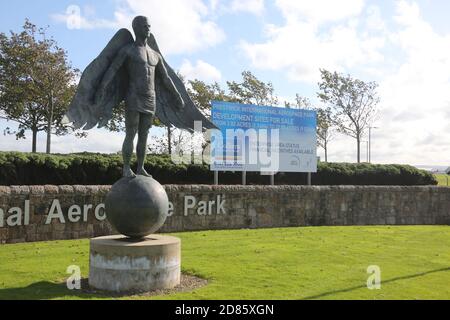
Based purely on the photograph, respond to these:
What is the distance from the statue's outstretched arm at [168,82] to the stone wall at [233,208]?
15.4ft

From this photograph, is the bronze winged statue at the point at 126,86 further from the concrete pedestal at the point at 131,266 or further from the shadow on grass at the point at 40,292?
the shadow on grass at the point at 40,292

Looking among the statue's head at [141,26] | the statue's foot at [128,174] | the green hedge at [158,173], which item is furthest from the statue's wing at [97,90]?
the green hedge at [158,173]

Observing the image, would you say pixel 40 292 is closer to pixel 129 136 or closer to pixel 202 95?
pixel 129 136

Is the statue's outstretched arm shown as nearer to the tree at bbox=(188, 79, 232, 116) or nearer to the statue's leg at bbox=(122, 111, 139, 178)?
the statue's leg at bbox=(122, 111, 139, 178)

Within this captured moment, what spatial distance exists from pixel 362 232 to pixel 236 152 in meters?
4.59

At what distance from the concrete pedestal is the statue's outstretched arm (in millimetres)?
2364

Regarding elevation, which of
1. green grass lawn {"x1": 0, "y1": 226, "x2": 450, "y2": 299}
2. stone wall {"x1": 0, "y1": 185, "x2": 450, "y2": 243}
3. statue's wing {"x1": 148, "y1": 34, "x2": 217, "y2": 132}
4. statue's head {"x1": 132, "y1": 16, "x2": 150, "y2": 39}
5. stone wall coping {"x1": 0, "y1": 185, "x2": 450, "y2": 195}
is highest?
statue's head {"x1": 132, "y1": 16, "x2": 150, "y2": 39}

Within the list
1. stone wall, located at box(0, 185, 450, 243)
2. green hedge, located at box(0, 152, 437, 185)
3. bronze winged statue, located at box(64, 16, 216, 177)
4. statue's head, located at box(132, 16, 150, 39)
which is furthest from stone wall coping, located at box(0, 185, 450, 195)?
statue's head, located at box(132, 16, 150, 39)

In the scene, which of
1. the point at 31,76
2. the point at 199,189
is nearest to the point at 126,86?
the point at 199,189

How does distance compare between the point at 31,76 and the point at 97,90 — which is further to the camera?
the point at 31,76

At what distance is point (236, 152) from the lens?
1595 cm

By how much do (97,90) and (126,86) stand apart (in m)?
0.49

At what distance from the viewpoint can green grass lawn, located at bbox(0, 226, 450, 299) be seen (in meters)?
6.56

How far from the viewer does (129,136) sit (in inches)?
292
